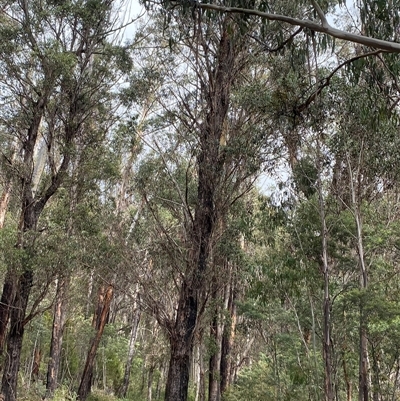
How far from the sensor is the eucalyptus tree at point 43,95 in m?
7.91

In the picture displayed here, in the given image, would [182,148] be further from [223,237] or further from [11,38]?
[11,38]

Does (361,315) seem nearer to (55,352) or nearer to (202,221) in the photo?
(202,221)

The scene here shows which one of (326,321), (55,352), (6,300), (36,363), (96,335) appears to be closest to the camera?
(326,321)

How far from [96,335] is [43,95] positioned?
22.6 ft

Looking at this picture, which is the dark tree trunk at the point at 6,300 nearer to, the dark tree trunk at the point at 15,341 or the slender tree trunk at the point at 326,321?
the dark tree trunk at the point at 15,341

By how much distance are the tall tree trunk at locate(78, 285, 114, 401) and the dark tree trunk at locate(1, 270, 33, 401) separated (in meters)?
4.31

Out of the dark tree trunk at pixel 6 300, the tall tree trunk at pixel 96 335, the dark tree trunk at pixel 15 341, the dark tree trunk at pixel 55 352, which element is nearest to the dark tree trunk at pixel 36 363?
the tall tree trunk at pixel 96 335

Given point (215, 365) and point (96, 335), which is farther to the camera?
point (215, 365)

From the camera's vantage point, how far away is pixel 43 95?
8.45 metres

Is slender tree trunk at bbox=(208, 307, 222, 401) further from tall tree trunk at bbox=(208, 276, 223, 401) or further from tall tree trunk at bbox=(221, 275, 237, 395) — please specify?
tall tree trunk at bbox=(221, 275, 237, 395)

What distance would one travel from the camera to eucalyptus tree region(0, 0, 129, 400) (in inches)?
311

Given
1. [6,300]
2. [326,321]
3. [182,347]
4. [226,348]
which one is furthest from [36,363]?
[326,321]

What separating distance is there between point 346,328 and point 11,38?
8557 millimetres

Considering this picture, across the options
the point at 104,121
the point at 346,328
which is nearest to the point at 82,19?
the point at 104,121
